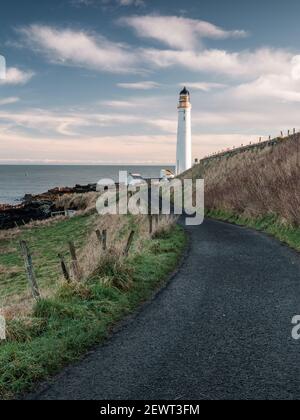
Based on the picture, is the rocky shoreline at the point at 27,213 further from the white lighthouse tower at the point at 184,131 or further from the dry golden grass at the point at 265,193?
the white lighthouse tower at the point at 184,131

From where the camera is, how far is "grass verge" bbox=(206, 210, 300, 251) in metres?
15.8

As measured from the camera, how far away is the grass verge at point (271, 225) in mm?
15789

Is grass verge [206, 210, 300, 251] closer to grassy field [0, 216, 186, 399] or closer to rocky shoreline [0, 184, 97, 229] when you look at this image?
grassy field [0, 216, 186, 399]

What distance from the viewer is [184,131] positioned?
2557 inches

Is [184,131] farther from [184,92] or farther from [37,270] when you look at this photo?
[37,270]

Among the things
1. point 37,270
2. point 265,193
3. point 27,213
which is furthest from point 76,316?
point 27,213

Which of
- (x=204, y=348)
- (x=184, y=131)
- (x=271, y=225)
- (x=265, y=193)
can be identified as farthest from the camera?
(x=184, y=131)

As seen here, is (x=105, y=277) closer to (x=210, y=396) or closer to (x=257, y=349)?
(x=257, y=349)

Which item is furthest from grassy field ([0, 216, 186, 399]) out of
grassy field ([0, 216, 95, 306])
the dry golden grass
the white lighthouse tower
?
the white lighthouse tower

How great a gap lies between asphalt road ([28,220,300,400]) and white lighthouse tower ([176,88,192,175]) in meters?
54.6

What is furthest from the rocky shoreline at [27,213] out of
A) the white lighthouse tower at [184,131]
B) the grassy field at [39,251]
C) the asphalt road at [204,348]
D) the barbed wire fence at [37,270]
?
the asphalt road at [204,348]

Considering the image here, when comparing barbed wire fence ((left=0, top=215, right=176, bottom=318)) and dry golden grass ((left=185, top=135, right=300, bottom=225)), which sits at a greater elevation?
dry golden grass ((left=185, top=135, right=300, bottom=225))

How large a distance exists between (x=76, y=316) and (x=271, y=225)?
13027 mm
